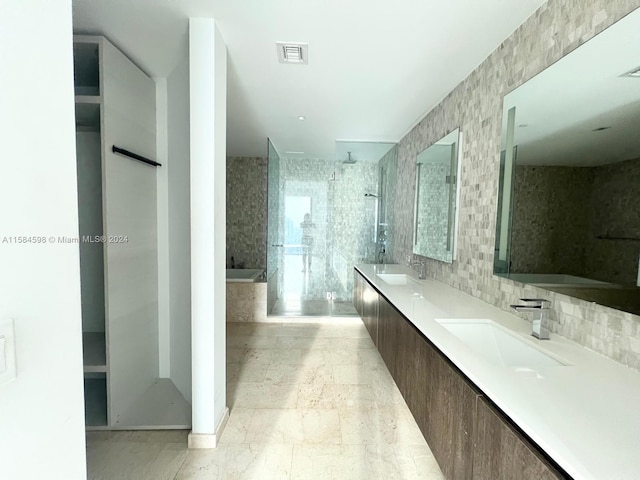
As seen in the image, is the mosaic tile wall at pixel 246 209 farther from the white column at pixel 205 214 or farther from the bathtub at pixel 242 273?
the white column at pixel 205 214

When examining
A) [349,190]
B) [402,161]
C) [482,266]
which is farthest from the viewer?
[349,190]

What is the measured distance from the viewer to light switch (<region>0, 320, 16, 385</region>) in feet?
1.89

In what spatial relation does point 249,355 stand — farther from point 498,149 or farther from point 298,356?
point 498,149

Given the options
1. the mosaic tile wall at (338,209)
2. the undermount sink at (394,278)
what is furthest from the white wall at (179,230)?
the mosaic tile wall at (338,209)

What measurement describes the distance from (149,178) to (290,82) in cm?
147

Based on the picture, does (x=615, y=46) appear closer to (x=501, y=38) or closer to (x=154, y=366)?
(x=501, y=38)

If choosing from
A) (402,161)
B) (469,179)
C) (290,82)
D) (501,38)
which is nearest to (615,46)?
(501,38)

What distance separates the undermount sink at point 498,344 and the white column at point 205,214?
4.74ft

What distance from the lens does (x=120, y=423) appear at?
2.04 m

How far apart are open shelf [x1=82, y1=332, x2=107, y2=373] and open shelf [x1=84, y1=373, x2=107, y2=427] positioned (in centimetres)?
21

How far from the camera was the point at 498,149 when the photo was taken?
1851mm

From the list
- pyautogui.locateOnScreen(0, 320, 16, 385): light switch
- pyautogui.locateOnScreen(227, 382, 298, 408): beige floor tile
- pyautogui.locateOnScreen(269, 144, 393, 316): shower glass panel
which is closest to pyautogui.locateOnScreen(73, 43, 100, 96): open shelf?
pyautogui.locateOnScreen(0, 320, 16, 385): light switch

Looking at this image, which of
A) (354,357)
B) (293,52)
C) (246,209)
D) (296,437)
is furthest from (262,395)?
(246,209)

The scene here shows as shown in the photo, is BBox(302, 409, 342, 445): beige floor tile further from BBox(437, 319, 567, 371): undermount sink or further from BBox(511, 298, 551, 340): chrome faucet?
BBox(511, 298, 551, 340): chrome faucet
